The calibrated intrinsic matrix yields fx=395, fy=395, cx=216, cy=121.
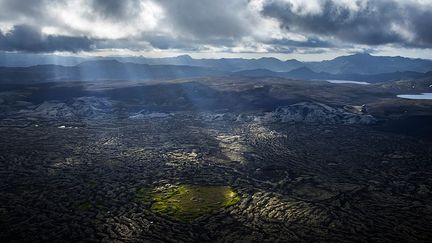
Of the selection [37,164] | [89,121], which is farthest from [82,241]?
[89,121]

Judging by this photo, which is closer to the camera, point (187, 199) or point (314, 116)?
point (187, 199)

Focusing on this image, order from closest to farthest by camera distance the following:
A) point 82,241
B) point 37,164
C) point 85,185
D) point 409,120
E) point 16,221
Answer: point 82,241, point 16,221, point 85,185, point 37,164, point 409,120

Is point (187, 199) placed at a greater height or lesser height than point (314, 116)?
lesser

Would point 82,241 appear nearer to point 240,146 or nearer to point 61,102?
point 240,146

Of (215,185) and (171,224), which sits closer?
(171,224)

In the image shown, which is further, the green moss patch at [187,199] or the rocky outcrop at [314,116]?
the rocky outcrop at [314,116]

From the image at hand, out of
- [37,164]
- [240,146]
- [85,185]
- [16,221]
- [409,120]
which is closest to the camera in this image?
[16,221]

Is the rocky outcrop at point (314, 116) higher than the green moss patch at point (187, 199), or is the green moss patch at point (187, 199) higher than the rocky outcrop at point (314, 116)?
the rocky outcrop at point (314, 116)

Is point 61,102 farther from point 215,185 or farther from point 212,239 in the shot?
point 212,239
